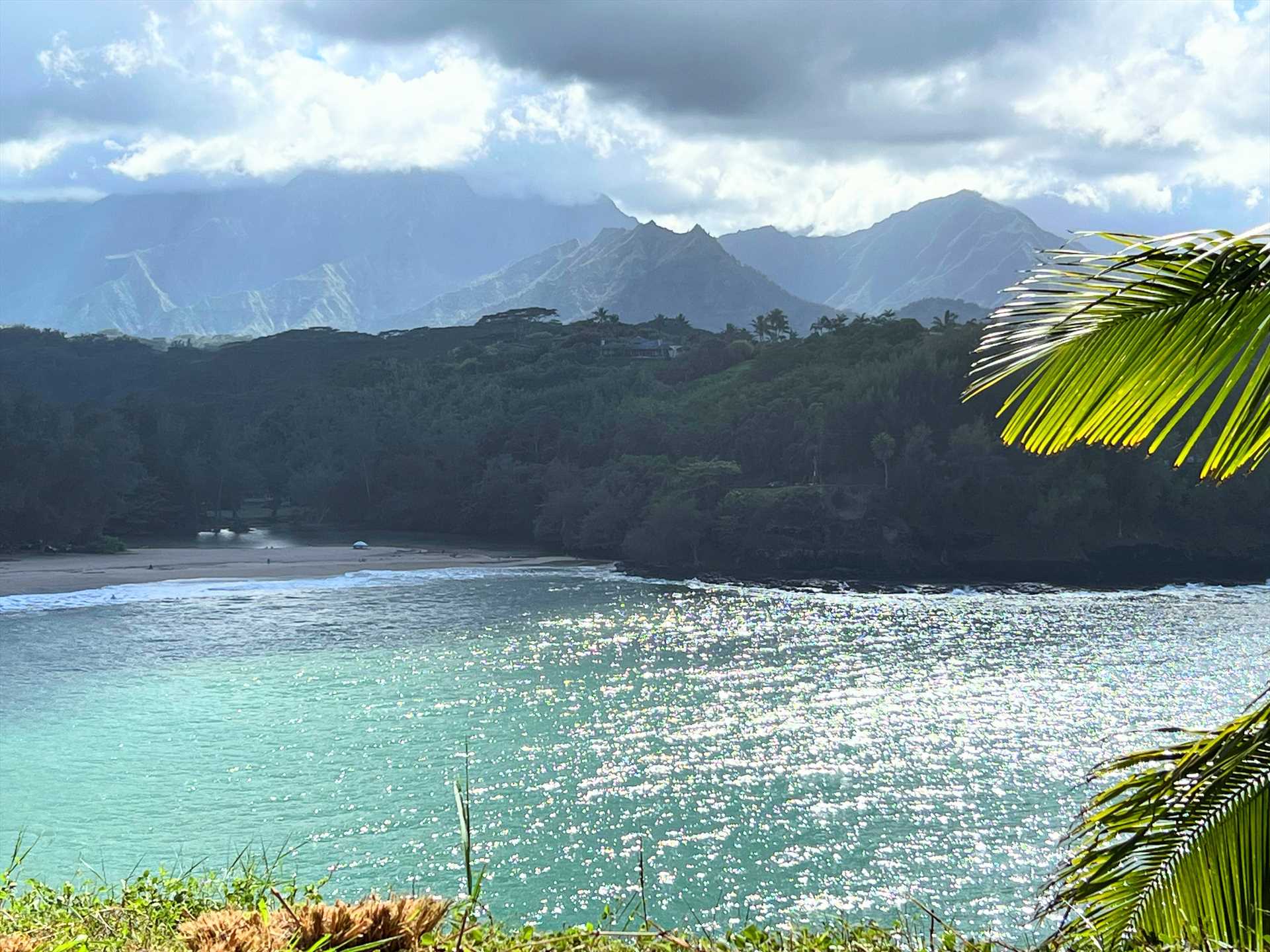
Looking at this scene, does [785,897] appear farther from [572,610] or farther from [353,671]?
[572,610]

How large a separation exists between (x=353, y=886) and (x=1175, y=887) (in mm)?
8556

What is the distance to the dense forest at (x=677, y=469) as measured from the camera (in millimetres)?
35750

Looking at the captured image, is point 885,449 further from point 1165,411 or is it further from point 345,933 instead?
point 345,933

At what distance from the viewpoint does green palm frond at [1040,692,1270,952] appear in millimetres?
2006

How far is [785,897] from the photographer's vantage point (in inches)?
375

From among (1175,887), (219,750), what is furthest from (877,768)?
(1175,887)

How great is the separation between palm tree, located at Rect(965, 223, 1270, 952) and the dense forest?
3177cm

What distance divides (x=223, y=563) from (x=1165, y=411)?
113 ft

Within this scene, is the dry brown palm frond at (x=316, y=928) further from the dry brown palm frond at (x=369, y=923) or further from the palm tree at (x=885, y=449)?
the palm tree at (x=885, y=449)

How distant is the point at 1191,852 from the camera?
6.81 feet

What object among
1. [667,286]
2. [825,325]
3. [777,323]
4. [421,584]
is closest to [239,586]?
[421,584]

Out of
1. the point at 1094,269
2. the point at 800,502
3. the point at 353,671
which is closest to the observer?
the point at 1094,269

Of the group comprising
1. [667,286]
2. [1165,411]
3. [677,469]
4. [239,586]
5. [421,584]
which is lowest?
[239,586]

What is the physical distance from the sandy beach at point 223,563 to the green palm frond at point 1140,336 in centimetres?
2980
